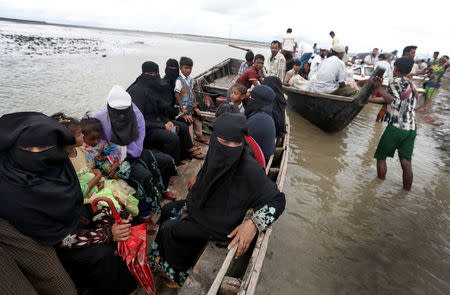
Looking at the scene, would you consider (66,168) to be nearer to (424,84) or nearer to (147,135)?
(147,135)

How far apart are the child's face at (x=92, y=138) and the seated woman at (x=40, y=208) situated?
0.74 m

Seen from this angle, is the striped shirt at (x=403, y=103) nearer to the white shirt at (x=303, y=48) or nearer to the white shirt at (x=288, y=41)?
the white shirt at (x=288, y=41)

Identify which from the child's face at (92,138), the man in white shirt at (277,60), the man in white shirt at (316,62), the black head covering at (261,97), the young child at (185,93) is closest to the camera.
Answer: the child's face at (92,138)

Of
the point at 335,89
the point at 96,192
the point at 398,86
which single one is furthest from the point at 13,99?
the point at 398,86

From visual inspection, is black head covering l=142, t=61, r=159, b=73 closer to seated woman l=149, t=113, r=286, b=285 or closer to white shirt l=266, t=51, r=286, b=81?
seated woman l=149, t=113, r=286, b=285

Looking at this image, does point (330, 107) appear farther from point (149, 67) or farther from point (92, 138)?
point (92, 138)

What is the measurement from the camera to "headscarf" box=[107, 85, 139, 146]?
2.45 m

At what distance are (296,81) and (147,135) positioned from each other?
5.92m

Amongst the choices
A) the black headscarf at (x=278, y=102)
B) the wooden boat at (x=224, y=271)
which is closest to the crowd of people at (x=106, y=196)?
the wooden boat at (x=224, y=271)

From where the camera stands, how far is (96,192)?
6.96 ft

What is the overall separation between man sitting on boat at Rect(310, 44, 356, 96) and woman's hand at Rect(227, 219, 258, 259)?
5425 mm

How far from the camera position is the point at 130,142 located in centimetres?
260

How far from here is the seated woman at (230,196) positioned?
1.74 metres

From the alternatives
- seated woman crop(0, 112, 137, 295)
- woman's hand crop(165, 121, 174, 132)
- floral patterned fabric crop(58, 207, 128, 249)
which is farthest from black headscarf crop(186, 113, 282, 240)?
woman's hand crop(165, 121, 174, 132)
